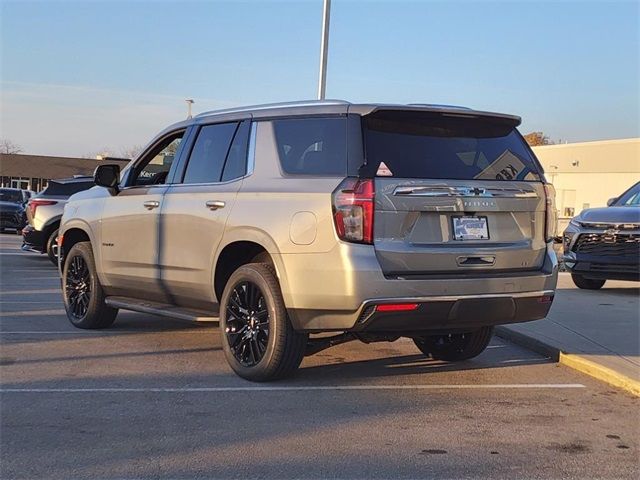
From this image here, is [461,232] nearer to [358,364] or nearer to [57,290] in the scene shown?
[358,364]

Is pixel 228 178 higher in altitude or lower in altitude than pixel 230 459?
higher

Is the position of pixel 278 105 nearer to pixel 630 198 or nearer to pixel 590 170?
pixel 630 198

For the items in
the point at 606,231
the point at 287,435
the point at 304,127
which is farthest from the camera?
the point at 606,231

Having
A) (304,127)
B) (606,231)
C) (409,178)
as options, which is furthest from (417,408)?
(606,231)

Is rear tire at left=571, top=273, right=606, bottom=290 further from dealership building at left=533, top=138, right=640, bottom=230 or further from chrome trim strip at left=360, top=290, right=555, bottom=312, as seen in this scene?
dealership building at left=533, top=138, right=640, bottom=230

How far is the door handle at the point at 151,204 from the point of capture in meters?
6.89

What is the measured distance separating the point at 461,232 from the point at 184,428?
2.32 metres

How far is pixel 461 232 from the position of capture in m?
5.41

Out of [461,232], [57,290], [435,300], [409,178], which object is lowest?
[57,290]

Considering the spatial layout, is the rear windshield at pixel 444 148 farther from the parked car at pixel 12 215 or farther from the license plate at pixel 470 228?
the parked car at pixel 12 215

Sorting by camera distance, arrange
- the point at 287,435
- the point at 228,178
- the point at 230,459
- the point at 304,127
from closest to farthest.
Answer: the point at 230,459 < the point at 287,435 < the point at 304,127 < the point at 228,178

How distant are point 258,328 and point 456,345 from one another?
1.95 m

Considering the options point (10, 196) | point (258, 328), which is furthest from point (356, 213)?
point (10, 196)

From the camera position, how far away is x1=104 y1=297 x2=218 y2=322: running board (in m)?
6.43
